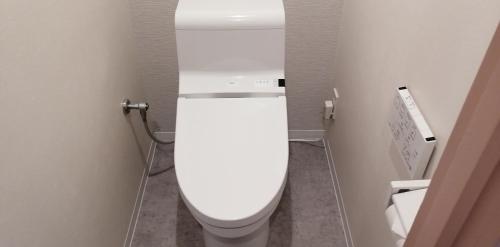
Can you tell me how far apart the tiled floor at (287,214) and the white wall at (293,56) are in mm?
228

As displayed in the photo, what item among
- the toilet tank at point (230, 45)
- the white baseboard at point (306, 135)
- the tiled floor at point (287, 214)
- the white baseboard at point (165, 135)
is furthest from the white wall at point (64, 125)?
the white baseboard at point (306, 135)

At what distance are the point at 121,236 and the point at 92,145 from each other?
0.45 m

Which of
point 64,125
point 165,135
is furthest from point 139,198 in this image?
point 64,125

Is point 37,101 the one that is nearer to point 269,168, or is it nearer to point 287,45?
point 269,168

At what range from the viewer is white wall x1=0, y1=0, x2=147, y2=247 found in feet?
2.68

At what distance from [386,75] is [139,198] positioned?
1.11 meters

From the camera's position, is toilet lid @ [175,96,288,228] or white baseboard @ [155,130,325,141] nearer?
toilet lid @ [175,96,288,228]

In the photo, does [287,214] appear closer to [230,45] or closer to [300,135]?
[300,135]

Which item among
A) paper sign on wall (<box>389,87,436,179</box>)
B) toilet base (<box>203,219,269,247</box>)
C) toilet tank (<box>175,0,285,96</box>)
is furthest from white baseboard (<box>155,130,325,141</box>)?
paper sign on wall (<box>389,87,436,179</box>)

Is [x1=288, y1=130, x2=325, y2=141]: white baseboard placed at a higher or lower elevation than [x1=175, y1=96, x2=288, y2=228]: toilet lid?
lower

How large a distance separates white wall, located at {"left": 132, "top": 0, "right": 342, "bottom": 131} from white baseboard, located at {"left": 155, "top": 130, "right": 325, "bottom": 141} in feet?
0.08

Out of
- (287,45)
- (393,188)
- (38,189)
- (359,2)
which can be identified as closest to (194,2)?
(287,45)

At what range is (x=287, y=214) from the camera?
1689 mm

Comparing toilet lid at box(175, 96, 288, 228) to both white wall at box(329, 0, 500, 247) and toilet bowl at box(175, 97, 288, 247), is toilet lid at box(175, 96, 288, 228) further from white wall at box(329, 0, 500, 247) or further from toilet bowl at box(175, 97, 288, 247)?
white wall at box(329, 0, 500, 247)
